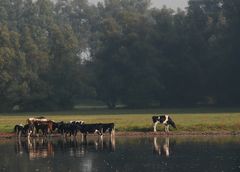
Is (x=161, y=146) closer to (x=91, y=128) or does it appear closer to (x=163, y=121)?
(x=91, y=128)

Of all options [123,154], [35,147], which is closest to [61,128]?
[35,147]

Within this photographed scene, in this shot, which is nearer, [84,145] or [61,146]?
[61,146]

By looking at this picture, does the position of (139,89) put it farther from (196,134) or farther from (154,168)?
(154,168)

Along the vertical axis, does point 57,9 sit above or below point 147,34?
above

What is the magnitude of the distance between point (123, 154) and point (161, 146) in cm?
497

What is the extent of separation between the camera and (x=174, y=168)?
34.1 m

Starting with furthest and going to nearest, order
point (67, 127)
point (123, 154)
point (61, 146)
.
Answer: point (67, 127), point (61, 146), point (123, 154)

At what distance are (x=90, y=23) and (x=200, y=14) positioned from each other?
68.6 meters

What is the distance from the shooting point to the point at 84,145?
157ft

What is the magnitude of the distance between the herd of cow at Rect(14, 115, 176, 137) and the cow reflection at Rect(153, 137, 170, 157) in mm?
3995

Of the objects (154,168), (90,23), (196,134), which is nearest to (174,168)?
(154,168)

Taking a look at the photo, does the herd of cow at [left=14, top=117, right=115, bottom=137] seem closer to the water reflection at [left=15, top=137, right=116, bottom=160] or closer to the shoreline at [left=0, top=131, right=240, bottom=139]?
the water reflection at [left=15, top=137, right=116, bottom=160]

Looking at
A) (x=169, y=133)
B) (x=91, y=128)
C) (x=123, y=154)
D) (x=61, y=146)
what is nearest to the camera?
(x=123, y=154)

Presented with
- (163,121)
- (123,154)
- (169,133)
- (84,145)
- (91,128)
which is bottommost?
(123,154)
